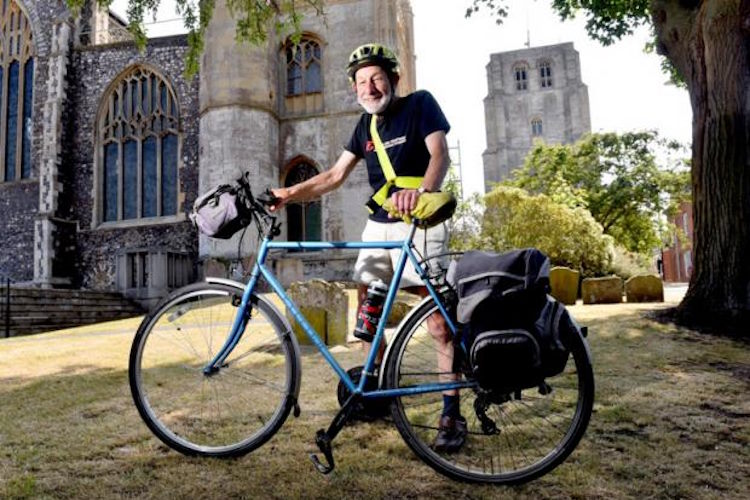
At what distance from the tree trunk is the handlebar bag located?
5.64 metres

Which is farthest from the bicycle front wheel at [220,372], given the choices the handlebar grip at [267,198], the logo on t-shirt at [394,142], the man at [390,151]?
the logo on t-shirt at [394,142]

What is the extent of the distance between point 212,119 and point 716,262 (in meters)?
15.1

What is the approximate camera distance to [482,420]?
223cm

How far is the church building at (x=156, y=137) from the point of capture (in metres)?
16.6

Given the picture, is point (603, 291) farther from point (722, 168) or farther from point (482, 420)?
point (482, 420)

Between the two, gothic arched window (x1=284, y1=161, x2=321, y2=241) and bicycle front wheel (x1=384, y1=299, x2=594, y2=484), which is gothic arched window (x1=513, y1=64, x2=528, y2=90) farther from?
bicycle front wheel (x1=384, y1=299, x2=594, y2=484)

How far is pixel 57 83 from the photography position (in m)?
19.2

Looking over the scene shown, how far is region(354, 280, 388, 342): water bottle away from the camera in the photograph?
242 centimetres

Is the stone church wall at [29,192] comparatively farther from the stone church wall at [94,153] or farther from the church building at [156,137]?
the stone church wall at [94,153]

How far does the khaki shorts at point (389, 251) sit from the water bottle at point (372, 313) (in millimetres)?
153

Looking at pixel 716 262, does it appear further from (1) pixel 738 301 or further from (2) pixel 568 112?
(2) pixel 568 112

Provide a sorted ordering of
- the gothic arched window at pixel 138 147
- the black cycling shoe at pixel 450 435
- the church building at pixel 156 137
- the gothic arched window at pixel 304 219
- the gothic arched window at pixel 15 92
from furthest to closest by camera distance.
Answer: the gothic arched window at pixel 15 92, the gothic arched window at pixel 138 147, the gothic arched window at pixel 304 219, the church building at pixel 156 137, the black cycling shoe at pixel 450 435

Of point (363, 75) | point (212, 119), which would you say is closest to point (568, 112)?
point (212, 119)

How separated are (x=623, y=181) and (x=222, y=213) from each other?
3239 cm
